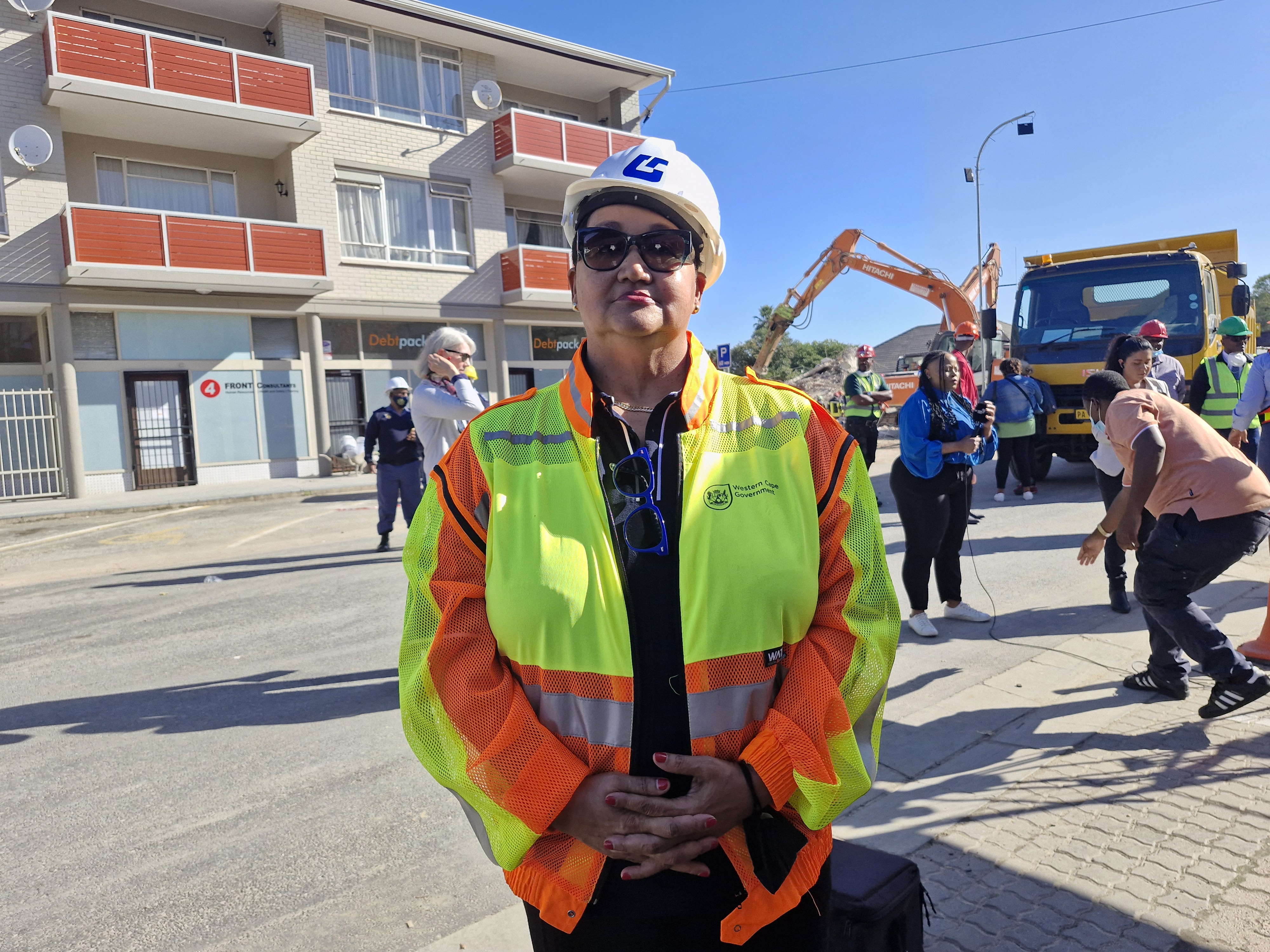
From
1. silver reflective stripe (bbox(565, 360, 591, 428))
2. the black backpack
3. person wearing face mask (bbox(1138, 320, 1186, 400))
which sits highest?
person wearing face mask (bbox(1138, 320, 1186, 400))

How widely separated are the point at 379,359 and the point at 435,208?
4141mm

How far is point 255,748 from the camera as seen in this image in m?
4.31

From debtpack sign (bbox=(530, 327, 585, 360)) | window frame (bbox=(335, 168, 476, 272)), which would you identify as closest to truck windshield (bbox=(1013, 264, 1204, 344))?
debtpack sign (bbox=(530, 327, 585, 360))

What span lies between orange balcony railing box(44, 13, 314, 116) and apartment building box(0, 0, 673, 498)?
0.04 meters

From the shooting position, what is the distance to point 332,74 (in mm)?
19781

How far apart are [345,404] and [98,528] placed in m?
8.02

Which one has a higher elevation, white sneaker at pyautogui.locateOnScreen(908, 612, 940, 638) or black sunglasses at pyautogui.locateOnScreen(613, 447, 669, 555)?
black sunglasses at pyautogui.locateOnScreen(613, 447, 669, 555)

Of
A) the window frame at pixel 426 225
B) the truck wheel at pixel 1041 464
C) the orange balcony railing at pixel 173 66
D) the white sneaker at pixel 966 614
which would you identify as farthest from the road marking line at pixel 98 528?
the truck wheel at pixel 1041 464

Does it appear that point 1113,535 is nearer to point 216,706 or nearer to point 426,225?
point 216,706

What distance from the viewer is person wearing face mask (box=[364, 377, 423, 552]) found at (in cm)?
929

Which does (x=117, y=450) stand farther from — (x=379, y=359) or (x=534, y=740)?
(x=534, y=740)

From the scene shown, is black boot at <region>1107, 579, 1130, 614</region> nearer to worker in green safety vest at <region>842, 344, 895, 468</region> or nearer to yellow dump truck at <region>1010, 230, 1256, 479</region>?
worker in green safety vest at <region>842, 344, 895, 468</region>

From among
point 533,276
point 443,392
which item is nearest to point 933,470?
point 443,392

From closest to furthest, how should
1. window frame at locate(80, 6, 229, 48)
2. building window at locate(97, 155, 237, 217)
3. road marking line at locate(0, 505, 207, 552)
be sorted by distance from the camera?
road marking line at locate(0, 505, 207, 552), window frame at locate(80, 6, 229, 48), building window at locate(97, 155, 237, 217)
